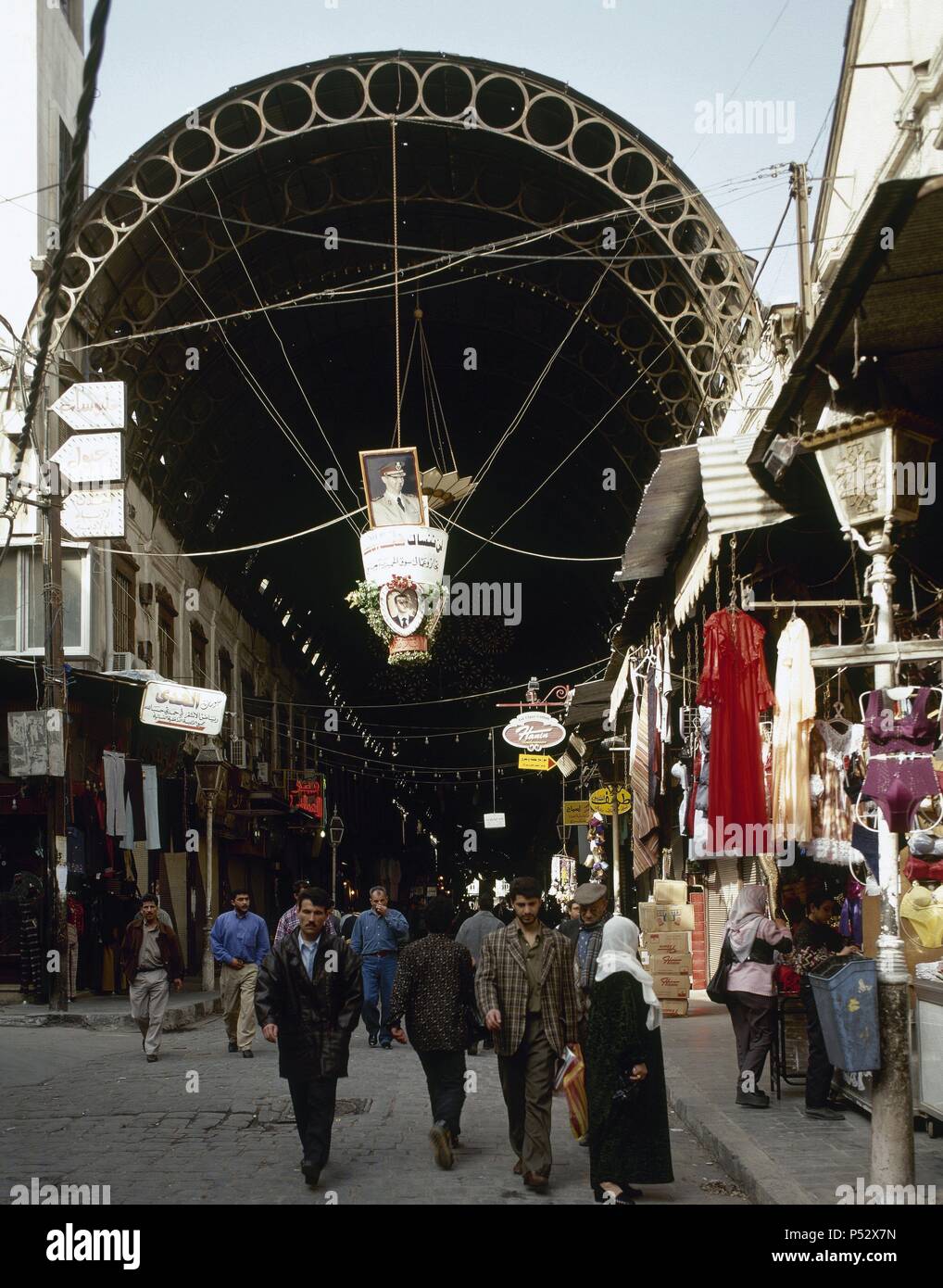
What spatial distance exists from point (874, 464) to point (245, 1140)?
6.15 metres

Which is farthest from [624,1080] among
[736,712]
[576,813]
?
[576,813]

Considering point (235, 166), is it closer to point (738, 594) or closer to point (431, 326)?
point (431, 326)

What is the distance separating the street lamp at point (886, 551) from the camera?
22.4 ft

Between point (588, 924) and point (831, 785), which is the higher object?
point (831, 785)

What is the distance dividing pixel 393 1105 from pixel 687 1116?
254 cm

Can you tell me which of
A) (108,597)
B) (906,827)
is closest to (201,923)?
(108,597)

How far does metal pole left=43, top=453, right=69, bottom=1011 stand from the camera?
1867 centimetres

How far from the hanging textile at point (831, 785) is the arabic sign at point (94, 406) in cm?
1330

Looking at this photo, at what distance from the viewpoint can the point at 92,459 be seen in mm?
20469

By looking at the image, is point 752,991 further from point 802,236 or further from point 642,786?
point 802,236

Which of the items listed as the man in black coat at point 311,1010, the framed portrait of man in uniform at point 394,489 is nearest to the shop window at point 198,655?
the framed portrait of man in uniform at point 394,489

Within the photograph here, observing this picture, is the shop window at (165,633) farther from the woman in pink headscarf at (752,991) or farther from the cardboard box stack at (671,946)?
the woman in pink headscarf at (752,991)

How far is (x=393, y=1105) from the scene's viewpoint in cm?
1148
